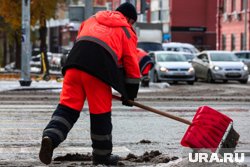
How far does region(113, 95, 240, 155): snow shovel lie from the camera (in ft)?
28.7

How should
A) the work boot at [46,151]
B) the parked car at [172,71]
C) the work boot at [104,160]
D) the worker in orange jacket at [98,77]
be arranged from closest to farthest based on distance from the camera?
the work boot at [46,151] → the worker in orange jacket at [98,77] → the work boot at [104,160] → the parked car at [172,71]

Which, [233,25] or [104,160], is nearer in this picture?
[104,160]

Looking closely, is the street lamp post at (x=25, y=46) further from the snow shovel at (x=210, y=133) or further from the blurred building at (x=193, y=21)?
the blurred building at (x=193, y=21)

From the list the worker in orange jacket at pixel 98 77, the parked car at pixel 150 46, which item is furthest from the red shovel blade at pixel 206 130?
the parked car at pixel 150 46

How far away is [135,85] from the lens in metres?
8.99

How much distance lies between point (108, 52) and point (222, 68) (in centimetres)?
2859

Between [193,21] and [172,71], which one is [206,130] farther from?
[193,21]

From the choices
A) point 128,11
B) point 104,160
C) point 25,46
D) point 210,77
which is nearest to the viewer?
point 104,160

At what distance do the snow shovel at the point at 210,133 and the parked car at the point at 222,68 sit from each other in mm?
28151

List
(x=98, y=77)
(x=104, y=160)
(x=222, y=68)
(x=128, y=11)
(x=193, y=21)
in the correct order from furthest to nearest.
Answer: (x=193, y=21) < (x=222, y=68) < (x=128, y=11) < (x=104, y=160) < (x=98, y=77)

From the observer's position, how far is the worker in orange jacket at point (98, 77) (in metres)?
8.71

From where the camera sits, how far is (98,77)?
28.5ft

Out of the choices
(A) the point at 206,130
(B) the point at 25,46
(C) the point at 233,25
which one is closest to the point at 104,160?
(A) the point at 206,130

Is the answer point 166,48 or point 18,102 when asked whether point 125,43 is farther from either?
point 166,48
